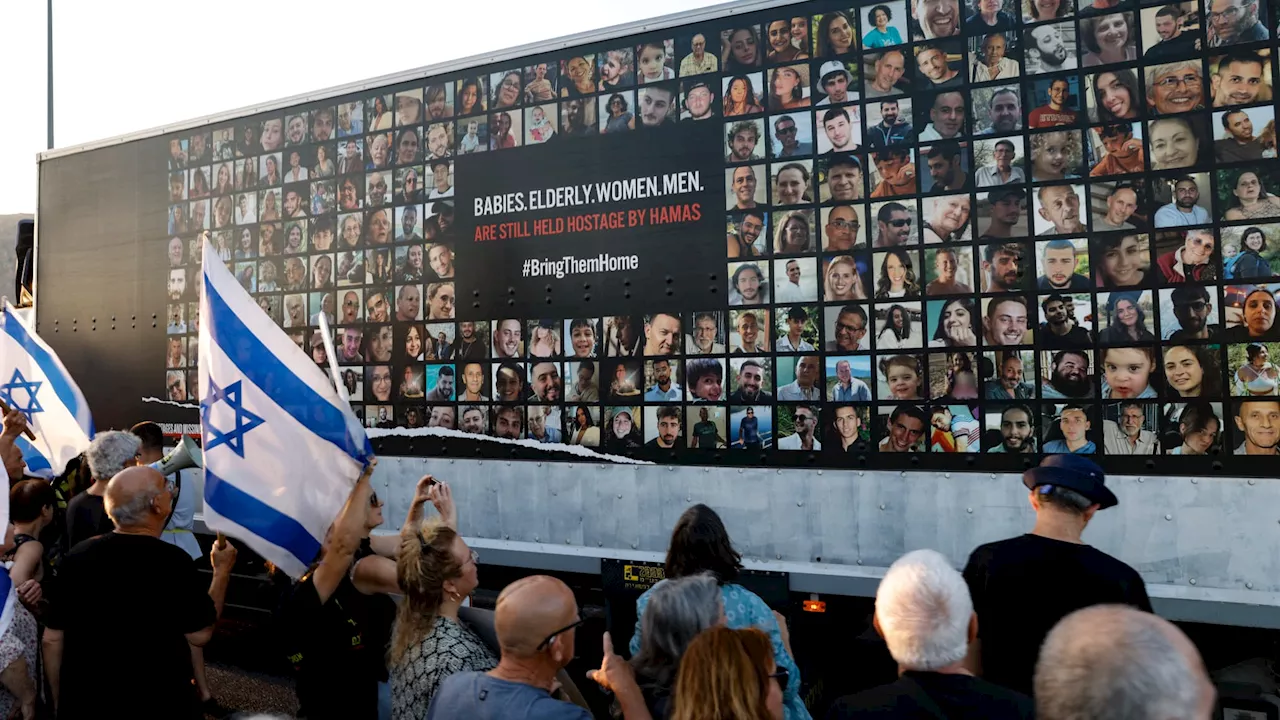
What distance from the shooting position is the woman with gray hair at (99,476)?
4617 millimetres

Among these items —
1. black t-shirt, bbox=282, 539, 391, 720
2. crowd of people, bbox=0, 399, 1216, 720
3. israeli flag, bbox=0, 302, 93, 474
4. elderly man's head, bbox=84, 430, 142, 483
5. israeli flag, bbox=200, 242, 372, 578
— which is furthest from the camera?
israeli flag, bbox=0, 302, 93, 474

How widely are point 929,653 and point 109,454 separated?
4.25 metres

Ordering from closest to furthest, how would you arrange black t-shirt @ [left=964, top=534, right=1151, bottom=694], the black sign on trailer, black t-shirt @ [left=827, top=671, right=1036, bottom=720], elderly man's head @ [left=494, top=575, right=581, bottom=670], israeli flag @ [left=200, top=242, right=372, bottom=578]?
black t-shirt @ [left=827, top=671, right=1036, bottom=720], elderly man's head @ [left=494, top=575, right=581, bottom=670], black t-shirt @ [left=964, top=534, right=1151, bottom=694], israeli flag @ [left=200, top=242, right=372, bottom=578], the black sign on trailer

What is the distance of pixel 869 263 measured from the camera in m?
4.27

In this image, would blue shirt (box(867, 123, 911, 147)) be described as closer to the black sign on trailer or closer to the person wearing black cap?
the black sign on trailer

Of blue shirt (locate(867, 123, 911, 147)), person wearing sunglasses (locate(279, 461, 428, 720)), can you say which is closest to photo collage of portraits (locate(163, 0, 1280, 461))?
blue shirt (locate(867, 123, 911, 147))

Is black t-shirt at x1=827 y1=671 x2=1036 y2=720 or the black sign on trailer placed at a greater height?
the black sign on trailer

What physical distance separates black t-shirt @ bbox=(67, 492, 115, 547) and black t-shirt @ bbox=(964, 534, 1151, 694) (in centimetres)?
447

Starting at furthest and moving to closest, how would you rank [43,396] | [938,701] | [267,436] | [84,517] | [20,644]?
[43,396] < [84,517] < [20,644] < [267,436] < [938,701]

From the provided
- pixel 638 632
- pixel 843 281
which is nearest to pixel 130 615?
pixel 638 632

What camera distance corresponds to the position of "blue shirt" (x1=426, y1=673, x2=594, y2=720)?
220cm

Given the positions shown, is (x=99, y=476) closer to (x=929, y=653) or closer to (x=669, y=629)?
(x=669, y=629)

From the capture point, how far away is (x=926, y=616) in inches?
85.7

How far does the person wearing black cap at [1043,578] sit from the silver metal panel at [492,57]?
9.04ft
